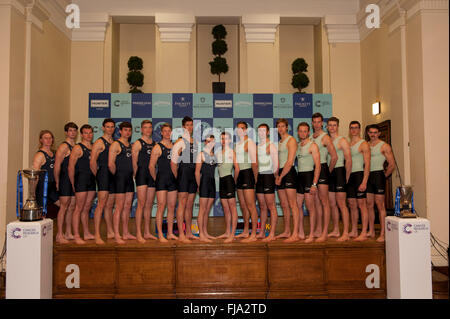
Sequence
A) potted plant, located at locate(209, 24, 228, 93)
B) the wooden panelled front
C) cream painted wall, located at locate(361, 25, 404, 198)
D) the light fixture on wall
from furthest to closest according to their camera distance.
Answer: potted plant, located at locate(209, 24, 228, 93)
the light fixture on wall
cream painted wall, located at locate(361, 25, 404, 198)
the wooden panelled front

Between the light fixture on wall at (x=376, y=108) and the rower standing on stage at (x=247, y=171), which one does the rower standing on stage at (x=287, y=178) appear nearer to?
the rower standing on stage at (x=247, y=171)

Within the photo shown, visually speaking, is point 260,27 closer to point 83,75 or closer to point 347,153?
point 83,75

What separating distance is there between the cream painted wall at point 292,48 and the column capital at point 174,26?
202cm

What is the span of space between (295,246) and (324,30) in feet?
15.8

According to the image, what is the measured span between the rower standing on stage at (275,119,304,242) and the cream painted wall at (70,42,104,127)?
4.03m

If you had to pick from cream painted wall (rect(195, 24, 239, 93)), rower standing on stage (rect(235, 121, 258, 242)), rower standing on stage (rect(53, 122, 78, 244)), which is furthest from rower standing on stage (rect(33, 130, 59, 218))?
cream painted wall (rect(195, 24, 239, 93))

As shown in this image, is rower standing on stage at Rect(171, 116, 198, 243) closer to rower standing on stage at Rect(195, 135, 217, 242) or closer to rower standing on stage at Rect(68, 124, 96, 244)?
rower standing on stage at Rect(195, 135, 217, 242)

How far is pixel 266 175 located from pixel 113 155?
1.77 m

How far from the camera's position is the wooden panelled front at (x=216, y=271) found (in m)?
3.92

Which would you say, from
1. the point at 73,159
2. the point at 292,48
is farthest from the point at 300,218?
the point at 292,48

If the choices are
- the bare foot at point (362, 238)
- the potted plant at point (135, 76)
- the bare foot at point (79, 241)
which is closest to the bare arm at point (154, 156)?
the bare foot at point (79, 241)

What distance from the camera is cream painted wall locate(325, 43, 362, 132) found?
7.03m
